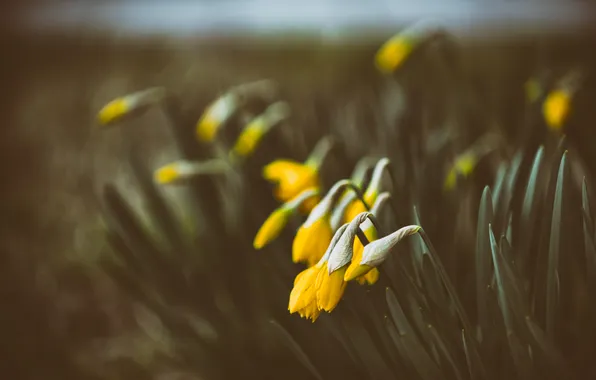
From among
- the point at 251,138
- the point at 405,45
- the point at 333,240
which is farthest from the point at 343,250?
the point at 405,45

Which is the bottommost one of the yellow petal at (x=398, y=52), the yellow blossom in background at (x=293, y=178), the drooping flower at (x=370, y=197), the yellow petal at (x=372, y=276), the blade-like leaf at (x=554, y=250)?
the blade-like leaf at (x=554, y=250)

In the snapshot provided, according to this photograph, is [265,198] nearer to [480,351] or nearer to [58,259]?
[480,351]

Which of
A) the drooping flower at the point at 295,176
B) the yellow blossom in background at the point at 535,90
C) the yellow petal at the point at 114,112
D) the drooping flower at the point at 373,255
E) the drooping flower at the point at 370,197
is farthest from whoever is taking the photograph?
the yellow petal at the point at 114,112

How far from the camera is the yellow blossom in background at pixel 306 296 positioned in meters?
0.60

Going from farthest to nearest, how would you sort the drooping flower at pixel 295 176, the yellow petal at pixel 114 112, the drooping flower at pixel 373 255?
the yellow petal at pixel 114 112 < the drooping flower at pixel 295 176 < the drooping flower at pixel 373 255

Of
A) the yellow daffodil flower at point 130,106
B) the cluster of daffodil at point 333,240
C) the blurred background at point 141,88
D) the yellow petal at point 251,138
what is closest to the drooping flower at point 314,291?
the cluster of daffodil at point 333,240

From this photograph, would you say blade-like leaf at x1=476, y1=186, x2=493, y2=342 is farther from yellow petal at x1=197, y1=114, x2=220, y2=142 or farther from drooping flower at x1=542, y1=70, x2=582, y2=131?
yellow petal at x1=197, y1=114, x2=220, y2=142

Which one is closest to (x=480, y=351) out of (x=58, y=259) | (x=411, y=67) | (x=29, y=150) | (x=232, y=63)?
(x=411, y=67)

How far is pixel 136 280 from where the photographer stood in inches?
43.3

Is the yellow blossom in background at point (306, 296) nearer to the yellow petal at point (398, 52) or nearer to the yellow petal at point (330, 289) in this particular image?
the yellow petal at point (330, 289)

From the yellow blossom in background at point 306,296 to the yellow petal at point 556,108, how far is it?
0.54m

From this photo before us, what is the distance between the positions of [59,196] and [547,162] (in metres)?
1.47

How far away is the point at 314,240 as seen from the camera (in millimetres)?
672

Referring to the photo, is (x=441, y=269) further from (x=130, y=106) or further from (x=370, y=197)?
(x=130, y=106)
